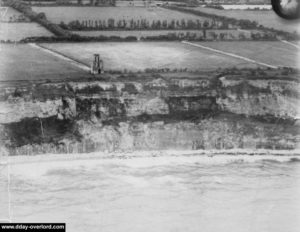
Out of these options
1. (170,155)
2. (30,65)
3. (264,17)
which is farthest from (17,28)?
(264,17)

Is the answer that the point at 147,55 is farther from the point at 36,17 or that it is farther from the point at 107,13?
the point at 107,13

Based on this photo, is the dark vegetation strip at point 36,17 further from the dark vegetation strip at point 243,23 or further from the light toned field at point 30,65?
the dark vegetation strip at point 243,23

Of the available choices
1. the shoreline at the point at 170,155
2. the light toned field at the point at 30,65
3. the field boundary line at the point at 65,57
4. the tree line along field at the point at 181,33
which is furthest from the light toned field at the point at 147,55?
the shoreline at the point at 170,155

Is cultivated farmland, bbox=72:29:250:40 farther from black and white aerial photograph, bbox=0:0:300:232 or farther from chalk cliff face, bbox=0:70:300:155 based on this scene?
chalk cliff face, bbox=0:70:300:155

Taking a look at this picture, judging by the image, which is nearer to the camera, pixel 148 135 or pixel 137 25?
pixel 148 135

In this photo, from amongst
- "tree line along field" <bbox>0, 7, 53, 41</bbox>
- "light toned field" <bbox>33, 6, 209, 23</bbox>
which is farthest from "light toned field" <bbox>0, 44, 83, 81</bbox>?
"light toned field" <bbox>33, 6, 209, 23</bbox>

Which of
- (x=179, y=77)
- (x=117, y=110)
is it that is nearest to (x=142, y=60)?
(x=179, y=77)
